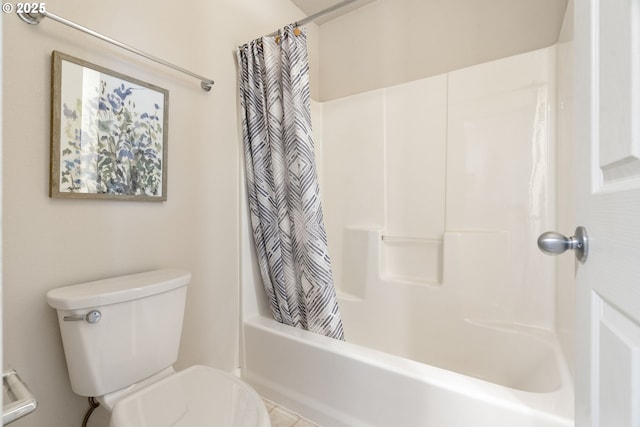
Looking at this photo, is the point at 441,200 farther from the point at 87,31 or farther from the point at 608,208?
the point at 87,31

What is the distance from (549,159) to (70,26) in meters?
1.99

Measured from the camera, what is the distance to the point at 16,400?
59 centimetres

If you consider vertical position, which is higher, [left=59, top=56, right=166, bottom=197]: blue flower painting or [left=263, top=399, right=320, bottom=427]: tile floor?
[left=59, top=56, right=166, bottom=197]: blue flower painting

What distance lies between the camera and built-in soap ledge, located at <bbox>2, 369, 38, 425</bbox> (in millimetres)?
451

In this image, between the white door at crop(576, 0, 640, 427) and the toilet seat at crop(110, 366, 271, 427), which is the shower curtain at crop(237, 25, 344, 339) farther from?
the white door at crop(576, 0, 640, 427)

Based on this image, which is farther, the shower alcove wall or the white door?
the shower alcove wall

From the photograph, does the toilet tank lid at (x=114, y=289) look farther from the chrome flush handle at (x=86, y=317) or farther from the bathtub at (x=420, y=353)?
the bathtub at (x=420, y=353)

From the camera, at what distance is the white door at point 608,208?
377 mm

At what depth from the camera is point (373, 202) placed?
193 centimetres

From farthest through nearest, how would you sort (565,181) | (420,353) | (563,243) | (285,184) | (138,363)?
(420,353)
(285,184)
(565,181)
(138,363)
(563,243)

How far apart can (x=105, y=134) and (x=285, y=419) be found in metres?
1.38

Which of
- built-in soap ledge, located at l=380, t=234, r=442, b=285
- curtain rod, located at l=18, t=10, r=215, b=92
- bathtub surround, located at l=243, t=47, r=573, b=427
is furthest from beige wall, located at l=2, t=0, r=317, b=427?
built-in soap ledge, located at l=380, t=234, r=442, b=285

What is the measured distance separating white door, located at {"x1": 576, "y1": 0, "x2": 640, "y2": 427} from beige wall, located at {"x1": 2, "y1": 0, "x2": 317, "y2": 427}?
136 cm

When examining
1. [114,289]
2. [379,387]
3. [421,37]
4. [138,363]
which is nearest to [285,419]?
[379,387]
